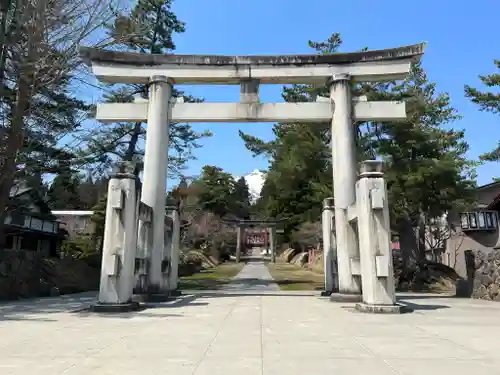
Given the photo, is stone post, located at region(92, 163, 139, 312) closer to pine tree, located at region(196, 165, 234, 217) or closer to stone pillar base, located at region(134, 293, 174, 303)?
stone pillar base, located at region(134, 293, 174, 303)

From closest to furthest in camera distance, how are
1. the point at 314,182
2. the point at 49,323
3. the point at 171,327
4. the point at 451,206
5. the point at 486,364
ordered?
the point at 486,364 < the point at 171,327 < the point at 49,323 < the point at 451,206 < the point at 314,182

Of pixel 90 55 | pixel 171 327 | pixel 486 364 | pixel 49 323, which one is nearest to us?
pixel 486 364

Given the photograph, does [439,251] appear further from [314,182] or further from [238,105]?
[238,105]

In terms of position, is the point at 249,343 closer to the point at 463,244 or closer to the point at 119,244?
the point at 119,244

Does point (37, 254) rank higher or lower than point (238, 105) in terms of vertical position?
lower

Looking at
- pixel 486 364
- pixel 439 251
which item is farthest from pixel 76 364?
pixel 439 251

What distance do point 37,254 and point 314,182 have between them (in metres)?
11.1

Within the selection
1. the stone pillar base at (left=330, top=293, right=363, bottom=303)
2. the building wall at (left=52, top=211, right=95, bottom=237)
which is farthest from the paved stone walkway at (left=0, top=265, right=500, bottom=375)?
the building wall at (left=52, top=211, right=95, bottom=237)

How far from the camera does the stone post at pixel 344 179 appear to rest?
32.4 feet

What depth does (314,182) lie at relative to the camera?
16531mm

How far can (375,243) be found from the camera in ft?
26.4

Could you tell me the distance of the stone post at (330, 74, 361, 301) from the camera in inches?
389

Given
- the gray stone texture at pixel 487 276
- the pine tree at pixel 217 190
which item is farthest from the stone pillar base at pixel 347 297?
the pine tree at pixel 217 190

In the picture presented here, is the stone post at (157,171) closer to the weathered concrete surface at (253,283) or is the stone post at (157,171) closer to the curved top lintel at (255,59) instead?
the curved top lintel at (255,59)
